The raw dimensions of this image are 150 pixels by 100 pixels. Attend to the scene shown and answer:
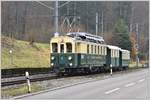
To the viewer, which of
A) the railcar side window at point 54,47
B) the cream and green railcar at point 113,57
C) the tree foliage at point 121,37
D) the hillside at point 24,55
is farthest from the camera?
the tree foliage at point 121,37

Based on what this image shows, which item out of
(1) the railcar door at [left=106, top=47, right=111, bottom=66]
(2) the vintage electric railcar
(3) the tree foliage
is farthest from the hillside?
(3) the tree foliage

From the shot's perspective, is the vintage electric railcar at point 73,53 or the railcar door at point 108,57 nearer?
the vintage electric railcar at point 73,53

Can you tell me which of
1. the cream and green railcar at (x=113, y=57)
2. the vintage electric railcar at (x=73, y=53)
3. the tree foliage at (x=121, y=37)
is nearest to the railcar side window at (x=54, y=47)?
the vintage electric railcar at (x=73, y=53)

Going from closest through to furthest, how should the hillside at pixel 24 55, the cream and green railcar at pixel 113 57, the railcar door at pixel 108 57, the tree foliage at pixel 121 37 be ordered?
the railcar door at pixel 108 57 → the cream and green railcar at pixel 113 57 → the hillside at pixel 24 55 → the tree foliage at pixel 121 37

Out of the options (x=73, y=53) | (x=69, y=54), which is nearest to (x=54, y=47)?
A: (x=69, y=54)

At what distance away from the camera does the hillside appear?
173ft

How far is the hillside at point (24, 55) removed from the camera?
173 ft

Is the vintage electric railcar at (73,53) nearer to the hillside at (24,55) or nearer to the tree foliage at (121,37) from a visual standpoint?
the hillside at (24,55)

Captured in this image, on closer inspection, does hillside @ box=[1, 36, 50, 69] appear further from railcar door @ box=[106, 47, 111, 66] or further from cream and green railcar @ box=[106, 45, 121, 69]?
railcar door @ box=[106, 47, 111, 66]

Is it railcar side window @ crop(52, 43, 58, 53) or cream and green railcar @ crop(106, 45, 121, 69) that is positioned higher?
railcar side window @ crop(52, 43, 58, 53)

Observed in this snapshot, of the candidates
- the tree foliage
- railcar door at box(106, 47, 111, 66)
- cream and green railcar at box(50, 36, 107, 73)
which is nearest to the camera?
cream and green railcar at box(50, 36, 107, 73)

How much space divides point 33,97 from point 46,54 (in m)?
45.0

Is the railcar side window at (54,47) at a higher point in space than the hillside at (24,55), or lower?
higher

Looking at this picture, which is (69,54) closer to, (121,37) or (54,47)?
(54,47)
